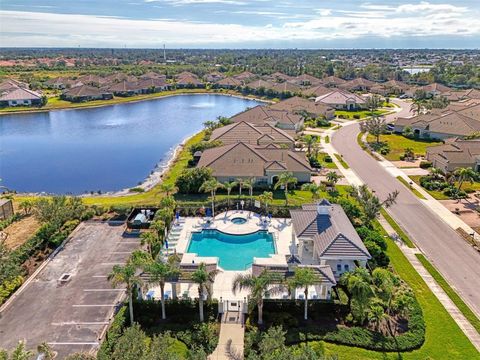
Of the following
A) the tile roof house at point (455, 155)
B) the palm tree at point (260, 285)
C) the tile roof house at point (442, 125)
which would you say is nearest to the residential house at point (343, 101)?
the tile roof house at point (442, 125)

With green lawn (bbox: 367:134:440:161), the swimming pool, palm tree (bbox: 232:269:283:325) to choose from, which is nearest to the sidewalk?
green lawn (bbox: 367:134:440:161)

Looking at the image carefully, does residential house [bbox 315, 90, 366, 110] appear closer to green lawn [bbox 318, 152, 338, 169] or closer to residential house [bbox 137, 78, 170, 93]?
green lawn [bbox 318, 152, 338, 169]

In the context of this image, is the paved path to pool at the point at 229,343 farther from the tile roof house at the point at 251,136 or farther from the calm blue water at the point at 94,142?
the tile roof house at the point at 251,136

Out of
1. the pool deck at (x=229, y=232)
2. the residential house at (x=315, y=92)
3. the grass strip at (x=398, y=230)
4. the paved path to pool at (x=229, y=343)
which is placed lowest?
the pool deck at (x=229, y=232)

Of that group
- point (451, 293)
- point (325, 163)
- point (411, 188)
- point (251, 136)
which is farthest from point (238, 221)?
point (251, 136)

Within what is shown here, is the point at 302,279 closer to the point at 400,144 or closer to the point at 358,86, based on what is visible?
the point at 400,144

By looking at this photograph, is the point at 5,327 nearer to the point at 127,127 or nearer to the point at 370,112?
the point at 127,127
